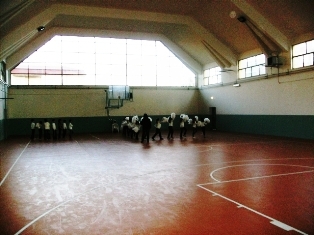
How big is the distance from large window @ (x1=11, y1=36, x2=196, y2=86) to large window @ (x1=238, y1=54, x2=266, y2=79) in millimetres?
7291

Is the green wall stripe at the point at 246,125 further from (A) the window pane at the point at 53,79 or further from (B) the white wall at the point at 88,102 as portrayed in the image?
(A) the window pane at the point at 53,79

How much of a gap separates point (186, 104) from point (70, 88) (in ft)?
38.3

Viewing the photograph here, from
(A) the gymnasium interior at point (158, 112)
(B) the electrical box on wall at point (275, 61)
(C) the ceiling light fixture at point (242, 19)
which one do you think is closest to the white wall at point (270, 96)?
(A) the gymnasium interior at point (158, 112)

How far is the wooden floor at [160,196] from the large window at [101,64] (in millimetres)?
16832

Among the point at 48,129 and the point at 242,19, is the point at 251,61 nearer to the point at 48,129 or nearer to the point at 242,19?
the point at 242,19

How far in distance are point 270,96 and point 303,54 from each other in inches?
150

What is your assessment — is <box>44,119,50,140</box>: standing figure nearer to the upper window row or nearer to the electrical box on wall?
the upper window row

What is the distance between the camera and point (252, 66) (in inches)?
888

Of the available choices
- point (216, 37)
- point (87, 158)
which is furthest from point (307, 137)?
point (87, 158)

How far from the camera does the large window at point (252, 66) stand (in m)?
21.6

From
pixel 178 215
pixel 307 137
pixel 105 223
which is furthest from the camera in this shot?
pixel 307 137

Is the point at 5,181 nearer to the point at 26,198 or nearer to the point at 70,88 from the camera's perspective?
the point at 26,198

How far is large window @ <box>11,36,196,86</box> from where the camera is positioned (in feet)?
82.8

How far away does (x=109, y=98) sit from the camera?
1067 inches
